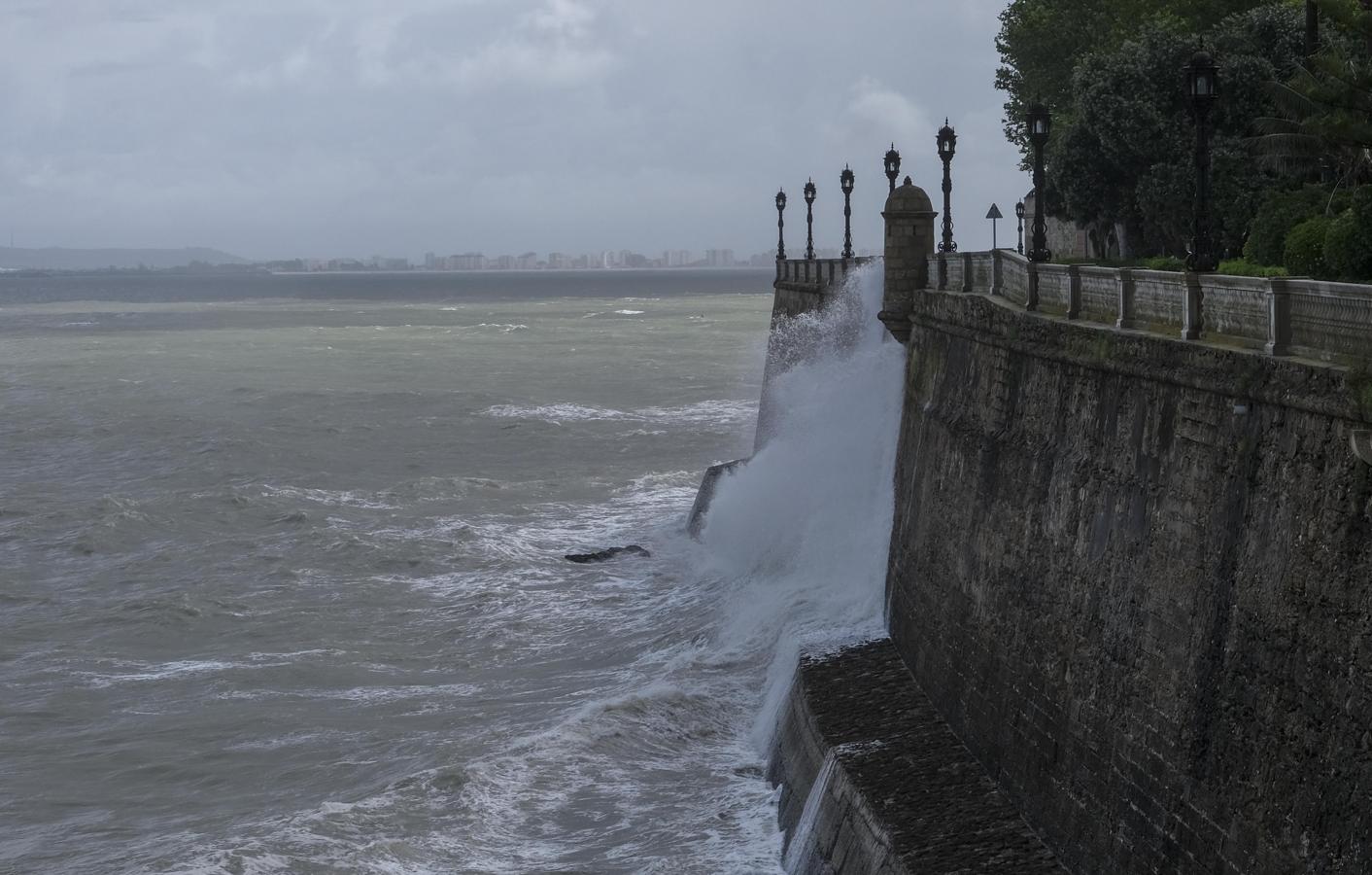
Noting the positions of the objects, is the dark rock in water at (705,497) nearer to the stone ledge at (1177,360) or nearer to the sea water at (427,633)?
the sea water at (427,633)

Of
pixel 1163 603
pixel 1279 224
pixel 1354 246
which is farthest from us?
pixel 1279 224

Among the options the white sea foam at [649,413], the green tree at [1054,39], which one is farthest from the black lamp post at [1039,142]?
the white sea foam at [649,413]

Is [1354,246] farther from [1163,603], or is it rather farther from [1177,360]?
[1163,603]

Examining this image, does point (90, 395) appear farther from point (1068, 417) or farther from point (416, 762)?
point (1068, 417)

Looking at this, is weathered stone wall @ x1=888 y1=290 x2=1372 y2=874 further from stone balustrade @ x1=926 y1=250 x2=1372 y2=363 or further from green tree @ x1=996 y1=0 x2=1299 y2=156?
green tree @ x1=996 y1=0 x2=1299 y2=156

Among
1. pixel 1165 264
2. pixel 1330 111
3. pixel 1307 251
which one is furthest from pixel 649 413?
pixel 1307 251

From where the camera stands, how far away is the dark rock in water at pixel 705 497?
32.8m

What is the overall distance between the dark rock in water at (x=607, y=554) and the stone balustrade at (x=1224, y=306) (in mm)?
16087

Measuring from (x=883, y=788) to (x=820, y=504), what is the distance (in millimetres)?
12702

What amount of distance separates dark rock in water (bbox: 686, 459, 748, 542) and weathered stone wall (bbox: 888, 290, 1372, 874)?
15694mm

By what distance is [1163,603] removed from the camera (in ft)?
36.9

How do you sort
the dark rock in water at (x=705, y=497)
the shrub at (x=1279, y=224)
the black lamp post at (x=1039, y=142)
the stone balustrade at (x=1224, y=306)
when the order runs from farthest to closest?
the dark rock in water at (x=705, y=497) → the shrub at (x=1279, y=224) → the black lamp post at (x=1039, y=142) → the stone balustrade at (x=1224, y=306)

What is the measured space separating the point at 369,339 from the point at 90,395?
45873 millimetres

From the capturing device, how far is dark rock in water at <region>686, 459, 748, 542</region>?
32.8 m
